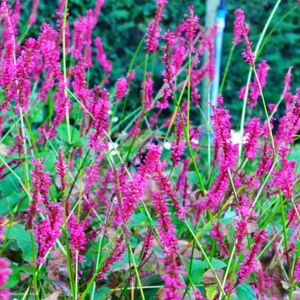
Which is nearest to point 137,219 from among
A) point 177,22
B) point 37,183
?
point 37,183

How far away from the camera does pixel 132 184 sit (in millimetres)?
1226

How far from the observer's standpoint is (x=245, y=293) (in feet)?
5.25

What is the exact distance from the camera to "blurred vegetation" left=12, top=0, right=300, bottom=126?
635cm

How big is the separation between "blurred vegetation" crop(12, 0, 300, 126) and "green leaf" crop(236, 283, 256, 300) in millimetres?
4491

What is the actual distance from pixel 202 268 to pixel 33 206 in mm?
536

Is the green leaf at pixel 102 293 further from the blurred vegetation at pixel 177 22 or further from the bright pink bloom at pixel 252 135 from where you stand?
the blurred vegetation at pixel 177 22

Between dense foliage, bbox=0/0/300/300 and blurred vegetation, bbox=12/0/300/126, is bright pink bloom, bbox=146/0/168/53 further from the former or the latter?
blurred vegetation, bbox=12/0/300/126

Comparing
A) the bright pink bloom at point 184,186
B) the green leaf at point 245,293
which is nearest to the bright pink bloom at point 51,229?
the green leaf at point 245,293

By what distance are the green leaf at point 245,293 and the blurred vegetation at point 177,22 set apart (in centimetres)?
449

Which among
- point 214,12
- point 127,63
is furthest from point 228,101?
point 214,12

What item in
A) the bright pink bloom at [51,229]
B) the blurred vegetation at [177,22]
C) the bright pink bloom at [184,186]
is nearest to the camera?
the bright pink bloom at [51,229]

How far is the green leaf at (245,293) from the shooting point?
159cm

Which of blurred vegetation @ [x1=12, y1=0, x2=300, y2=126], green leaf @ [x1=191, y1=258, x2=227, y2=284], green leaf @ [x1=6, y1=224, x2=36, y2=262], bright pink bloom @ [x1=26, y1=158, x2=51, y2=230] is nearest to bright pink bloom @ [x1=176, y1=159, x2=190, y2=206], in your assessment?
green leaf @ [x1=191, y1=258, x2=227, y2=284]

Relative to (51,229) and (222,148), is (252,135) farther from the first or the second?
(51,229)
